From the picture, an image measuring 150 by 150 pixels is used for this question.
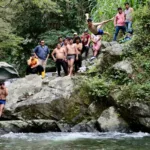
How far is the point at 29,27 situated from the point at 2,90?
1061 cm

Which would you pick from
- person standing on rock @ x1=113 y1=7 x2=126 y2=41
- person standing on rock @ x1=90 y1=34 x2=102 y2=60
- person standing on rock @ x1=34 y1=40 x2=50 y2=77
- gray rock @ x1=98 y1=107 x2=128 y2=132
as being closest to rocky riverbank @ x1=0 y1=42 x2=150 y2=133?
gray rock @ x1=98 y1=107 x2=128 y2=132

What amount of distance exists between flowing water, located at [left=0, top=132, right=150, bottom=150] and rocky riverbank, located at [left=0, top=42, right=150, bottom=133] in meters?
0.58

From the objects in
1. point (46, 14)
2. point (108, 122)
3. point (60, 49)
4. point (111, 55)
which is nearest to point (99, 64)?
point (111, 55)

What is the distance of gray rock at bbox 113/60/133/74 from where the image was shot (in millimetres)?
12594

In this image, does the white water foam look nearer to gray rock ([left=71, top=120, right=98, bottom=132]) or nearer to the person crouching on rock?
gray rock ([left=71, top=120, right=98, bottom=132])

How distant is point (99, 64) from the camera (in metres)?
13.7

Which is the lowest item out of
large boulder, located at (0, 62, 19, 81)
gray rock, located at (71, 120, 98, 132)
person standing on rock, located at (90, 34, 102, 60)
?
gray rock, located at (71, 120, 98, 132)

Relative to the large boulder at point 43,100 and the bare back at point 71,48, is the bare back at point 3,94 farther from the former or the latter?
the bare back at point 71,48

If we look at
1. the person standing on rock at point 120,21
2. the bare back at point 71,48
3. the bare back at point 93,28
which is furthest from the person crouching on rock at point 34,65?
the person standing on rock at point 120,21

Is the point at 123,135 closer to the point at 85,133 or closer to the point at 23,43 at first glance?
the point at 85,133

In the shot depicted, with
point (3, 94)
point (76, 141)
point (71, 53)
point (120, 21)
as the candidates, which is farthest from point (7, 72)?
point (76, 141)

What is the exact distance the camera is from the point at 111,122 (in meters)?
11.1

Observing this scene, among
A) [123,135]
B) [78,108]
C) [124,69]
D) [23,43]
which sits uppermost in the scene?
[23,43]

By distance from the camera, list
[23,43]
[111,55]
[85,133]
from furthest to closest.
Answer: [23,43] < [111,55] < [85,133]
